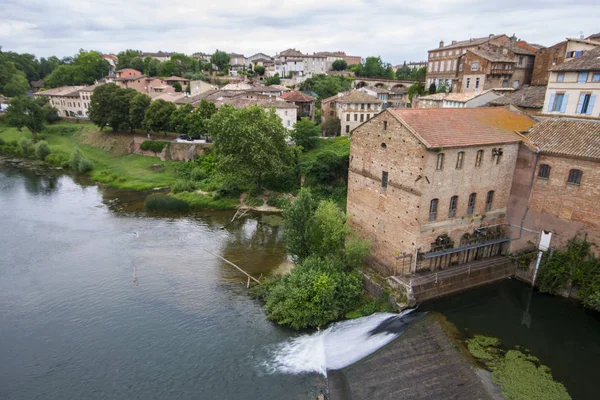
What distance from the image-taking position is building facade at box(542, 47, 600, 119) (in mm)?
25125

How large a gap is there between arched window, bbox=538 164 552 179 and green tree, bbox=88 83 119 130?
58.3 meters

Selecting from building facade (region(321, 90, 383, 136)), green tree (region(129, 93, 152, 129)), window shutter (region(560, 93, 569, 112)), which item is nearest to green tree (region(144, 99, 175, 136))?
green tree (region(129, 93, 152, 129))

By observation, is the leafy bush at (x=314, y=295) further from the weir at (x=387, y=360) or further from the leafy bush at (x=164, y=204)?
the leafy bush at (x=164, y=204)

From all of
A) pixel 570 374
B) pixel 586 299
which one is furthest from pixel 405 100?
pixel 570 374

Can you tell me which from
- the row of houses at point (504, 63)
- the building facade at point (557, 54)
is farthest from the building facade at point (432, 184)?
the row of houses at point (504, 63)

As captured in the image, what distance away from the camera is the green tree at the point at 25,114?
63.5 metres

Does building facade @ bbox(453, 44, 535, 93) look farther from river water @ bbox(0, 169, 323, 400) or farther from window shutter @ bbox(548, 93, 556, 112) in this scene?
river water @ bbox(0, 169, 323, 400)

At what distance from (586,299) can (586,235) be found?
143 inches

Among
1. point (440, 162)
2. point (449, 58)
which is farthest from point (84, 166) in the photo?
point (449, 58)

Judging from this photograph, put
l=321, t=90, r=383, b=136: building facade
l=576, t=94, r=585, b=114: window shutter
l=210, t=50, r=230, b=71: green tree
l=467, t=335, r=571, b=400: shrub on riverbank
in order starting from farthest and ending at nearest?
l=210, t=50, r=230, b=71: green tree < l=321, t=90, r=383, b=136: building facade < l=576, t=94, r=585, b=114: window shutter < l=467, t=335, r=571, b=400: shrub on riverbank

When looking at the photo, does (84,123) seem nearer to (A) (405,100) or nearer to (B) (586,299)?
(A) (405,100)

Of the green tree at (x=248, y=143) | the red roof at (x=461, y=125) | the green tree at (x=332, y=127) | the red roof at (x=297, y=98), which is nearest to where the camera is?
the red roof at (x=461, y=125)

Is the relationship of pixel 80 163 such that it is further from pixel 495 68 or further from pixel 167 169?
pixel 495 68

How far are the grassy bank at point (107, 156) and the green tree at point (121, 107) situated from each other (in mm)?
2519
